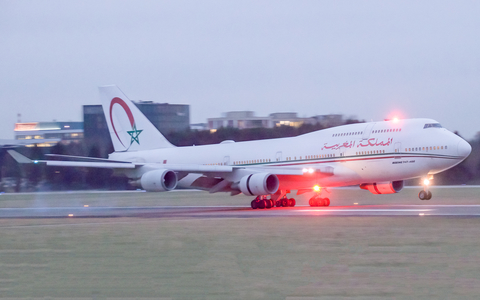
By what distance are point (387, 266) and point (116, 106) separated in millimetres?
29347

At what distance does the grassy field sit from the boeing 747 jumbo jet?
26.8 ft

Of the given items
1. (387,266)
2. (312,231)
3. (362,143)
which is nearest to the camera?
(387,266)

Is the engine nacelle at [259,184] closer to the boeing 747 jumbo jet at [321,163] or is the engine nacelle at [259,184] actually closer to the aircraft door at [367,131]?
the boeing 747 jumbo jet at [321,163]

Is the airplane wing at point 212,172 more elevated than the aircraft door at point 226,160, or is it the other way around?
the aircraft door at point 226,160

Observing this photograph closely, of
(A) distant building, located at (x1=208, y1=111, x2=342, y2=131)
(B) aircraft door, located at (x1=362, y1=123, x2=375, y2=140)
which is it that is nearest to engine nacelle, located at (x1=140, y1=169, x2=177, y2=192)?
(B) aircraft door, located at (x1=362, y1=123, x2=375, y2=140)

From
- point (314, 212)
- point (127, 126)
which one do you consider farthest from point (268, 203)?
point (127, 126)

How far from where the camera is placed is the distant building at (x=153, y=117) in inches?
3472

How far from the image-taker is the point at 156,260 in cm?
1196

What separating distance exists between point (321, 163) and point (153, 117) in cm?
7082

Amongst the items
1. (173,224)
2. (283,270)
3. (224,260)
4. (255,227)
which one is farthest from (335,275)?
(173,224)

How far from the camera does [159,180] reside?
2808 centimetres

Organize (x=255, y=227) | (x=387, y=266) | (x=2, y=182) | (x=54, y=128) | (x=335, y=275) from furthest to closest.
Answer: (x=54, y=128) → (x=2, y=182) → (x=255, y=227) → (x=387, y=266) → (x=335, y=275)

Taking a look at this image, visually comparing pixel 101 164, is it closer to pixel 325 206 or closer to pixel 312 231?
pixel 325 206

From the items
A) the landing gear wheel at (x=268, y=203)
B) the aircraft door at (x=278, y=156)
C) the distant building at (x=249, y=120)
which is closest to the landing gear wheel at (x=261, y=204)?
the landing gear wheel at (x=268, y=203)
